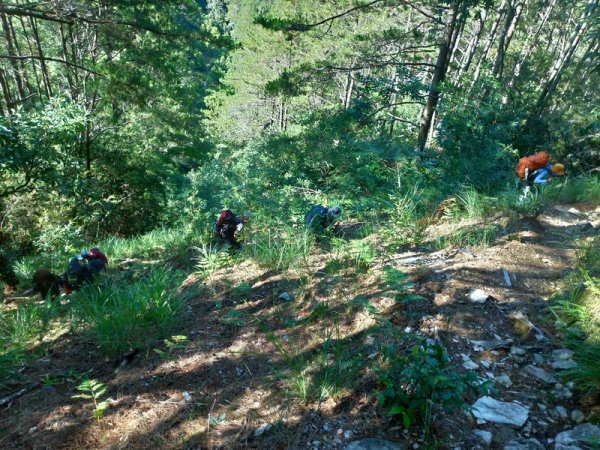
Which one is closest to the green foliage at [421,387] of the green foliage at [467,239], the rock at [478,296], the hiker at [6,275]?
the rock at [478,296]

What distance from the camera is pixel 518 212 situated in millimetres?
4664

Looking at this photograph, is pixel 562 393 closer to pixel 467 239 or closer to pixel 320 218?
pixel 467 239

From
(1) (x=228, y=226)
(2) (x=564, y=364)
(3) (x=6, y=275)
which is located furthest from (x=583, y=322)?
(3) (x=6, y=275)

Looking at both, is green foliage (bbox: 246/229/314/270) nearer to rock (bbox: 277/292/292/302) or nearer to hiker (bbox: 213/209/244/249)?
rock (bbox: 277/292/292/302)

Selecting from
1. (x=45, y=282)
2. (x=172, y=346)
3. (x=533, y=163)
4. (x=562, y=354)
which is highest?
(x=533, y=163)

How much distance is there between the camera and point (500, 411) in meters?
2.10

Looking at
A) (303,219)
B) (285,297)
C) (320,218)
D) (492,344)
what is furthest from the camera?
(303,219)

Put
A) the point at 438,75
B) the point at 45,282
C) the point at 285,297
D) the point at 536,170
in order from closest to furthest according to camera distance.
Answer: the point at 285,297
the point at 536,170
the point at 45,282
the point at 438,75

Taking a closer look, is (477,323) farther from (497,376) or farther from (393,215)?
(393,215)

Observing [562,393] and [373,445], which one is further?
[562,393]

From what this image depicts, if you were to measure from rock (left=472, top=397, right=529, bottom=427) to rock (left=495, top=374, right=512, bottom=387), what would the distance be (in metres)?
0.17

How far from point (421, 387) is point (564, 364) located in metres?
1.19

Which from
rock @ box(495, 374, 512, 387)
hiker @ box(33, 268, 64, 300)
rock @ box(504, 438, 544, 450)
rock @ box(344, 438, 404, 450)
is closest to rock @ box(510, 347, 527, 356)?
rock @ box(495, 374, 512, 387)

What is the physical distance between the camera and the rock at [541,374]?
7.66 ft
